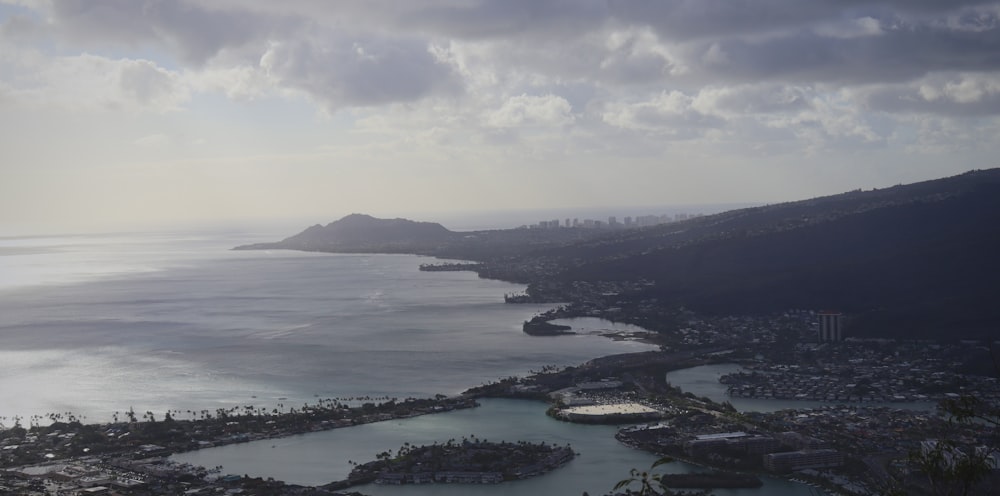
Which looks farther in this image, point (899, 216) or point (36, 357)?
point (899, 216)

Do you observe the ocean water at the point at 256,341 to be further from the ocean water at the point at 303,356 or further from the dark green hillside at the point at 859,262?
the dark green hillside at the point at 859,262

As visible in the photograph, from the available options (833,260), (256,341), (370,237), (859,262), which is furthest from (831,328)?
(370,237)

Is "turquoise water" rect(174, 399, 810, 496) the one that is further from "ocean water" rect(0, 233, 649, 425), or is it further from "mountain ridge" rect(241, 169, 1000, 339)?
"mountain ridge" rect(241, 169, 1000, 339)

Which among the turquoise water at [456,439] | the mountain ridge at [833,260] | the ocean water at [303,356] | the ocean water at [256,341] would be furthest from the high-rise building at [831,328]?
the turquoise water at [456,439]

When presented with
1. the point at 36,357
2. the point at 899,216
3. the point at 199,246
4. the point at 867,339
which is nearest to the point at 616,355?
the point at 867,339

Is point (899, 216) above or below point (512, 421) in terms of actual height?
above

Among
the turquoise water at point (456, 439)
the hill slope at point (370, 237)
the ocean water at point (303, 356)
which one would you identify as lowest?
the turquoise water at point (456, 439)

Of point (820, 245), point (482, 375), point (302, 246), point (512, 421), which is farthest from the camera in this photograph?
point (302, 246)

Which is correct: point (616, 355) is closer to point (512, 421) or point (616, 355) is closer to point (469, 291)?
point (512, 421)
